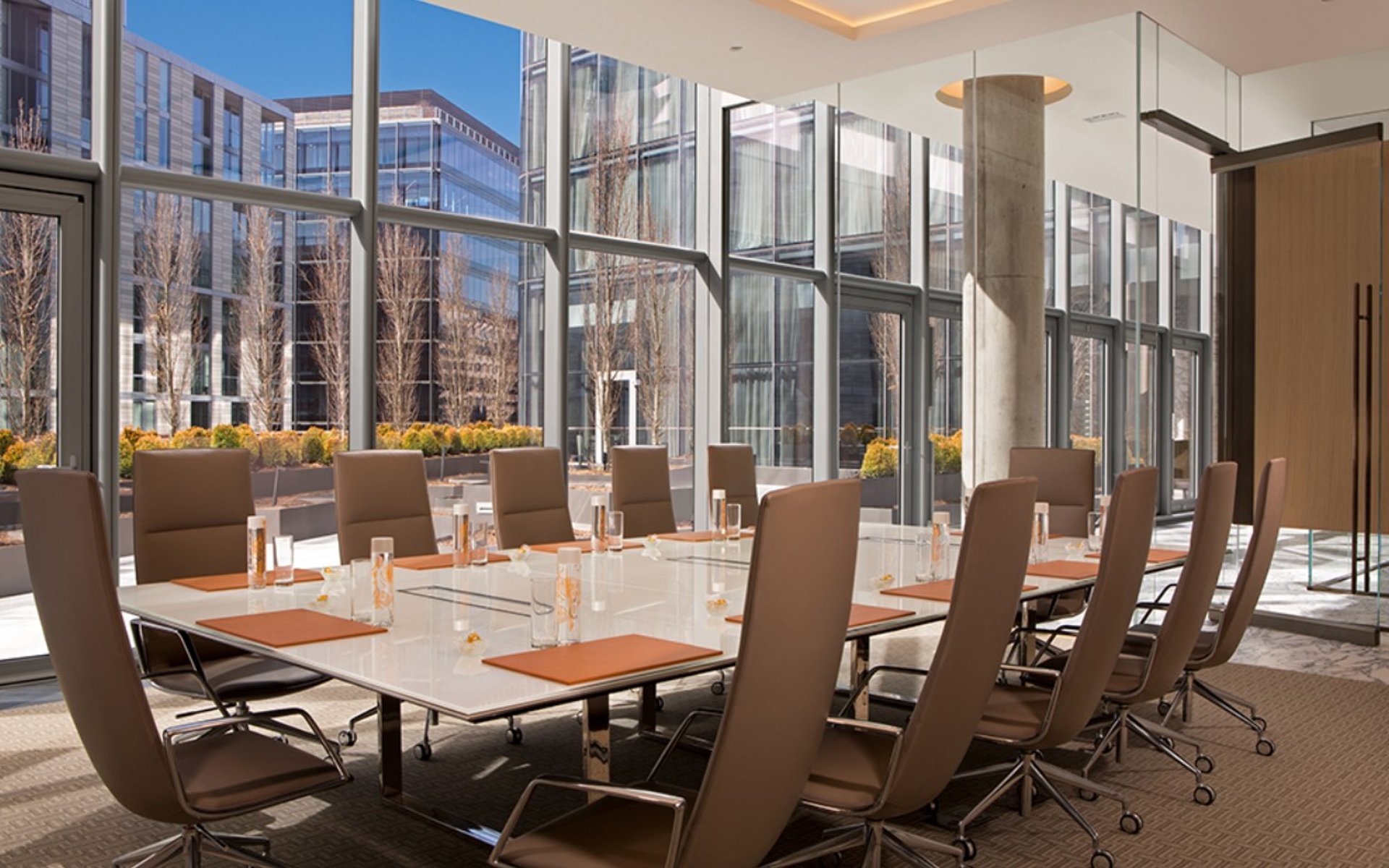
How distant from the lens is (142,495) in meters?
4.30

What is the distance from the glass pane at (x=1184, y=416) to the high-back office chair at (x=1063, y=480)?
5.85ft

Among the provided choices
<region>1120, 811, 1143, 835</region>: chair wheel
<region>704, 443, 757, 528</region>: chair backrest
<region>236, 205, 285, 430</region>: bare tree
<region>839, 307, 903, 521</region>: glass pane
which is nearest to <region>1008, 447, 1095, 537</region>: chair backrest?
<region>704, 443, 757, 528</region>: chair backrest

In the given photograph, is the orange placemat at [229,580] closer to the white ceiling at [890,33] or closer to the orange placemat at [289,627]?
the orange placemat at [289,627]

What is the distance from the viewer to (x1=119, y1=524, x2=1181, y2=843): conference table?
8.34 ft

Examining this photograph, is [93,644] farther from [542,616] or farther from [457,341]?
[457,341]

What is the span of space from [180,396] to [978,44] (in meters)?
5.38

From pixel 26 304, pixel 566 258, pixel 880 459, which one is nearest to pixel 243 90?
pixel 26 304

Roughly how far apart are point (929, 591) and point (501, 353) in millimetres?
4754

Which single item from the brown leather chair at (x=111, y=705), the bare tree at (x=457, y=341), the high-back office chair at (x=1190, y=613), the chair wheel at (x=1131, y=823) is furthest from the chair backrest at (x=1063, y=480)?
the brown leather chair at (x=111, y=705)

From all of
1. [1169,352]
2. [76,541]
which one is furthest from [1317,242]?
[76,541]

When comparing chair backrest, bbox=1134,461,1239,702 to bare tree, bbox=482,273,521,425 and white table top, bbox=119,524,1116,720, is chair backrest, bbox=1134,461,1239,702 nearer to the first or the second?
white table top, bbox=119,524,1116,720

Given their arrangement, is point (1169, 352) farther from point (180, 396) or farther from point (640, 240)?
point (180, 396)

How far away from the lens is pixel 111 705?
8.63 feet

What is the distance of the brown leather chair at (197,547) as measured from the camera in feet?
12.8
